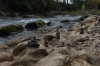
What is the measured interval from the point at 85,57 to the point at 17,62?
8.91 ft

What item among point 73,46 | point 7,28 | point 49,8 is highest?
point 73,46

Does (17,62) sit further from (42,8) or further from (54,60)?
(42,8)

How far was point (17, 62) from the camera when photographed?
795cm

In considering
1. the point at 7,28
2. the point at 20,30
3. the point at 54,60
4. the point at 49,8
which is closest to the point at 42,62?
the point at 54,60

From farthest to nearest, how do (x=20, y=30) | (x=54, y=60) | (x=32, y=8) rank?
(x=32, y=8)
(x=20, y=30)
(x=54, y=60)

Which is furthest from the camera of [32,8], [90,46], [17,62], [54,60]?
[32,8]

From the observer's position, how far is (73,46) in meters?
10.3

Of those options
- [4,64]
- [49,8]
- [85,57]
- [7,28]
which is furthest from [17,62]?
[49,8]

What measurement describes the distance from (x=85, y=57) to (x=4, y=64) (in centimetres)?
326

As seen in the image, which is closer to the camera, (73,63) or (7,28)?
(73,63)

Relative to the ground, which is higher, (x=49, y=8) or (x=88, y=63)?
(x=88, y=63)

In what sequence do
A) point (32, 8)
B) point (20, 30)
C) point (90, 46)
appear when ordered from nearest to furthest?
point (90, 46) → point (20, 30) → point (32, 8)

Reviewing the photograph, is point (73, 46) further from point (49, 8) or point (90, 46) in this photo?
point (49, 8)

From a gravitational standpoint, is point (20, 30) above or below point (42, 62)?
below
